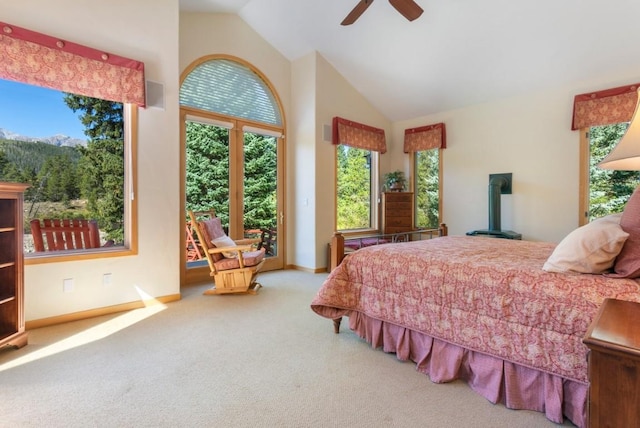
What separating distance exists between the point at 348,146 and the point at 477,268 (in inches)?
154

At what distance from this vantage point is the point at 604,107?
390cm

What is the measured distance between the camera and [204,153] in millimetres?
4395

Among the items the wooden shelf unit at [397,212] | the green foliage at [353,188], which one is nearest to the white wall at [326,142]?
the green foliage at [353,188]

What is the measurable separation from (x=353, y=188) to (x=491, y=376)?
419cm

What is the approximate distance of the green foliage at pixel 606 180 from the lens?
392 centimetres

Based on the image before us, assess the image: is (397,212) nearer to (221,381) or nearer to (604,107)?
(604,107)

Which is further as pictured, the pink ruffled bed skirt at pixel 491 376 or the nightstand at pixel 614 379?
the pink ruffled bed skirt at pixel 491 376

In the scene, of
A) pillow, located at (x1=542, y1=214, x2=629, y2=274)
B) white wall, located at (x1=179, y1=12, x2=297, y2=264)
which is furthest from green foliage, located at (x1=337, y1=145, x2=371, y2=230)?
pillow, located at (x1=542, y1=214, x2=629, y2=274)

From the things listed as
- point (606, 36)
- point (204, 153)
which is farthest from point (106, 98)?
point (606, 36)

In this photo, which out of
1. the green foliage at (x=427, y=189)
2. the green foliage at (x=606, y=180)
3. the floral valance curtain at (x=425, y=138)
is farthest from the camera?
the green foliage at (x=427, y=189)

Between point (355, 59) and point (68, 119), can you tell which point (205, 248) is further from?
point (355, 59)

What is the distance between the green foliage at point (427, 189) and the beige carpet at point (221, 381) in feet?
11.8

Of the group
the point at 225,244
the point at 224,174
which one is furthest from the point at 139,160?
the point at 224,174

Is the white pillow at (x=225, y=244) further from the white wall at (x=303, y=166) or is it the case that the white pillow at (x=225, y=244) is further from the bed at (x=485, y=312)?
the bed at (x=485, y=312)
